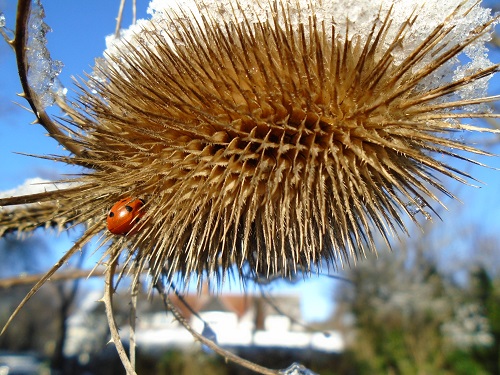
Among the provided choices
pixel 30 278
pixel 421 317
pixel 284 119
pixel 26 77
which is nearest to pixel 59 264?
pixel 26 77

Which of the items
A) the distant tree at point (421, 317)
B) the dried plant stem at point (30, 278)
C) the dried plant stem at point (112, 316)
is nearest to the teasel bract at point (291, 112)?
the dried plant stem at point (112, 316)

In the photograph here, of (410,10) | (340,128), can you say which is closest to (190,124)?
(340,128)

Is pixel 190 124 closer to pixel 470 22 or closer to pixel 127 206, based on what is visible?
→ pixel 127 206

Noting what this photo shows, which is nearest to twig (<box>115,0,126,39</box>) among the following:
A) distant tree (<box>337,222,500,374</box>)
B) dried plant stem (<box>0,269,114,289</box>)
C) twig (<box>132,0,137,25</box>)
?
twig (<box>132,0,137,25</box>)

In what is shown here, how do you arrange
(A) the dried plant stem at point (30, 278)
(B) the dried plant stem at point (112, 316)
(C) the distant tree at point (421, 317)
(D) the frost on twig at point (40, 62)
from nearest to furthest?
(D) the frost on twig at point (40, 62) → (B) the dried plant stem at point (112, 316) → (A) the dried plant stem at point (30, 278) → (C) the distant tree at point (421, 317)

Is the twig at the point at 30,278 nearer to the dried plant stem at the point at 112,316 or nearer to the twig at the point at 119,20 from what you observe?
the dried plant stem at the point at 112,316

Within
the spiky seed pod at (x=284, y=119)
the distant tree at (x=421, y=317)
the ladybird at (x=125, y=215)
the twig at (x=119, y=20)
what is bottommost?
the ladybird at (x=125, y=215)
